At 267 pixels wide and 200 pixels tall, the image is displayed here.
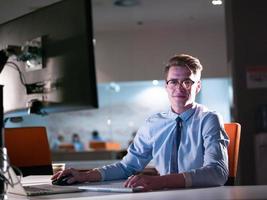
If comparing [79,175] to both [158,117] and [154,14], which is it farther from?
[154,14]

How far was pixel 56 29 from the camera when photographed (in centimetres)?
158

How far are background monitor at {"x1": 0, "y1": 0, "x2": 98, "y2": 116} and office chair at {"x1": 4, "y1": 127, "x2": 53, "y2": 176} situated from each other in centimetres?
117

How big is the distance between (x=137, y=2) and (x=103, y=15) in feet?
2.76

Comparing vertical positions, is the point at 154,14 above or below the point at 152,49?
above

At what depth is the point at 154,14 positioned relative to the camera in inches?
283

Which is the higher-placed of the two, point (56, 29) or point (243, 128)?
point (56, 29)

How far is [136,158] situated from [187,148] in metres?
0.30

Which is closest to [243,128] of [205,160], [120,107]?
[205,160]

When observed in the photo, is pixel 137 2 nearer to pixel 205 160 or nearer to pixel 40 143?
pixel 40 143

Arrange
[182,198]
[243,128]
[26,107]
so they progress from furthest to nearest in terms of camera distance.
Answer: [243,128]
[26,107]
[182,198]

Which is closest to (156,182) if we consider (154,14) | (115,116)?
(154,14)

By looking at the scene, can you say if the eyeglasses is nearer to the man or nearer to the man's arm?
the man

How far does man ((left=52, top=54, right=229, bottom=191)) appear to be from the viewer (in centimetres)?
192

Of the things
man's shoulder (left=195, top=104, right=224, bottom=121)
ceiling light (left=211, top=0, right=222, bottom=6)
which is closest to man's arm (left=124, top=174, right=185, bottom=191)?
man's shoulder (left=195, top=104, right=224, bottom=121)
